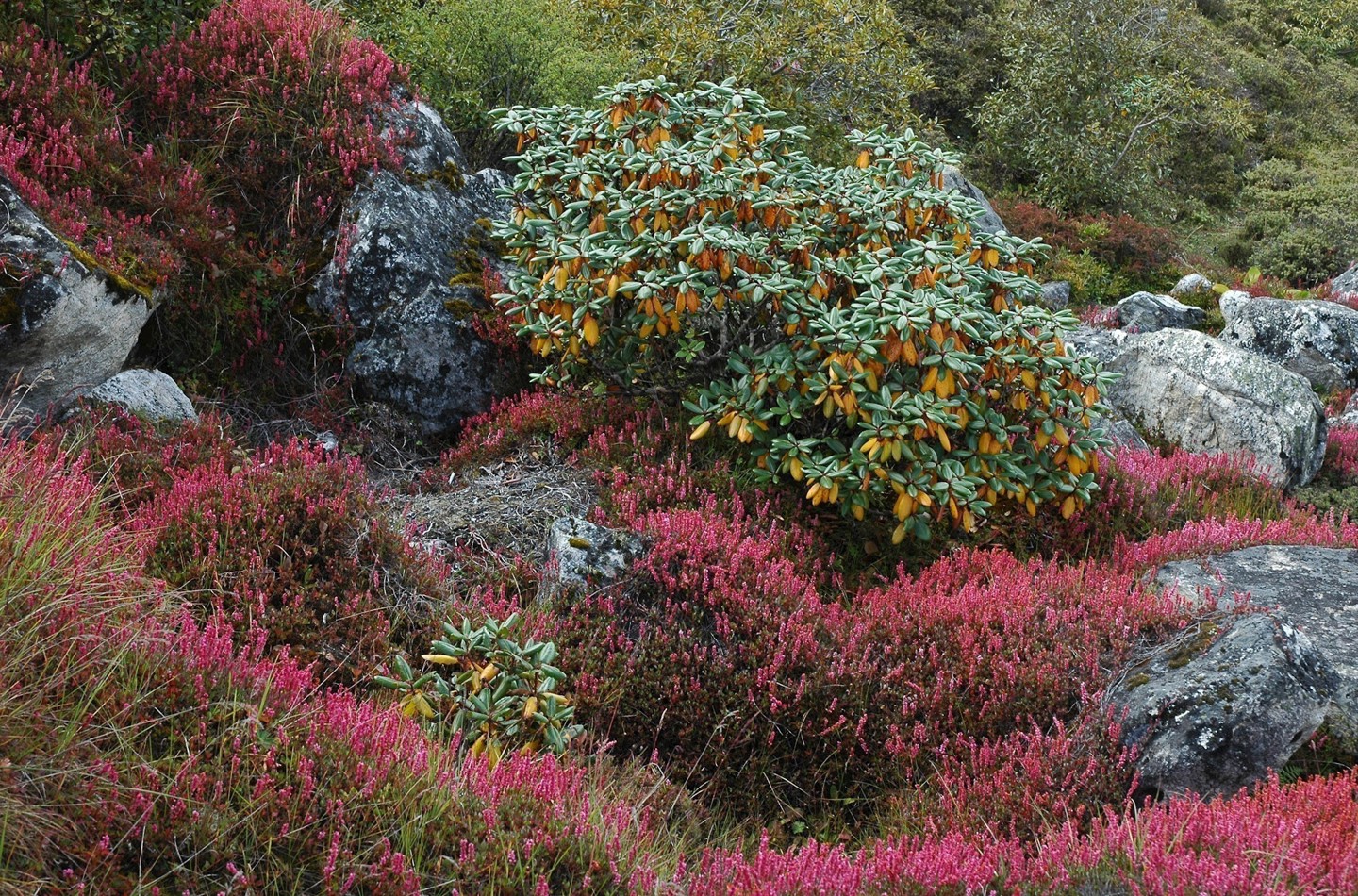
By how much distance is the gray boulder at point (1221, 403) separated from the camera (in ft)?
29.9

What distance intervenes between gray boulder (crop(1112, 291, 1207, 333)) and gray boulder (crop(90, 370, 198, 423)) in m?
12.0

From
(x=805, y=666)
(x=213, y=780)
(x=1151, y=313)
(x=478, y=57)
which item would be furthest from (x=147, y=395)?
(x=1151, y=313)

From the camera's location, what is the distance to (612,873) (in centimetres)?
328

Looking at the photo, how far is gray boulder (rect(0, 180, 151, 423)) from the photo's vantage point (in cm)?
580

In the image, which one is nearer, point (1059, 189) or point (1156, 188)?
point (1059, 189)

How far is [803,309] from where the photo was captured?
6379 mm

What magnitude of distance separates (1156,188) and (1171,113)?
251 cm

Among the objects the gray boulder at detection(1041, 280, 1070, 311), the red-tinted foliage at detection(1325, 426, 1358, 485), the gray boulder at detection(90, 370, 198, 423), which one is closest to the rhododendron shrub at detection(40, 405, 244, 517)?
the gray boulder at detection(90, 370, 198, 423)

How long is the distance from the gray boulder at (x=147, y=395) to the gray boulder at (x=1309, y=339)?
12.2 metres

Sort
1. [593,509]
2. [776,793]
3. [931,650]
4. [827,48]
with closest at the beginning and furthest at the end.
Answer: [776,793] < [931,650] < [593,509] < [827,48]

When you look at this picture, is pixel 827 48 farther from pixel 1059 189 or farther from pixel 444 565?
pixel 1059 189

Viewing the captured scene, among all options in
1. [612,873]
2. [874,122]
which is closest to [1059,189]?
[874,122]

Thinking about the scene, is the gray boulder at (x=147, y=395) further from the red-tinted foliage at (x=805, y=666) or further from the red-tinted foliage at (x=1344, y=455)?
the red-tinted foliage at (x=1344, y=455)

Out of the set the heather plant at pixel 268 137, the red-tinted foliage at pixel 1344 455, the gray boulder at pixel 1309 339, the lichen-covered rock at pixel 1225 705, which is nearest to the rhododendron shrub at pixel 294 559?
the heather plant at pixel 268 137
